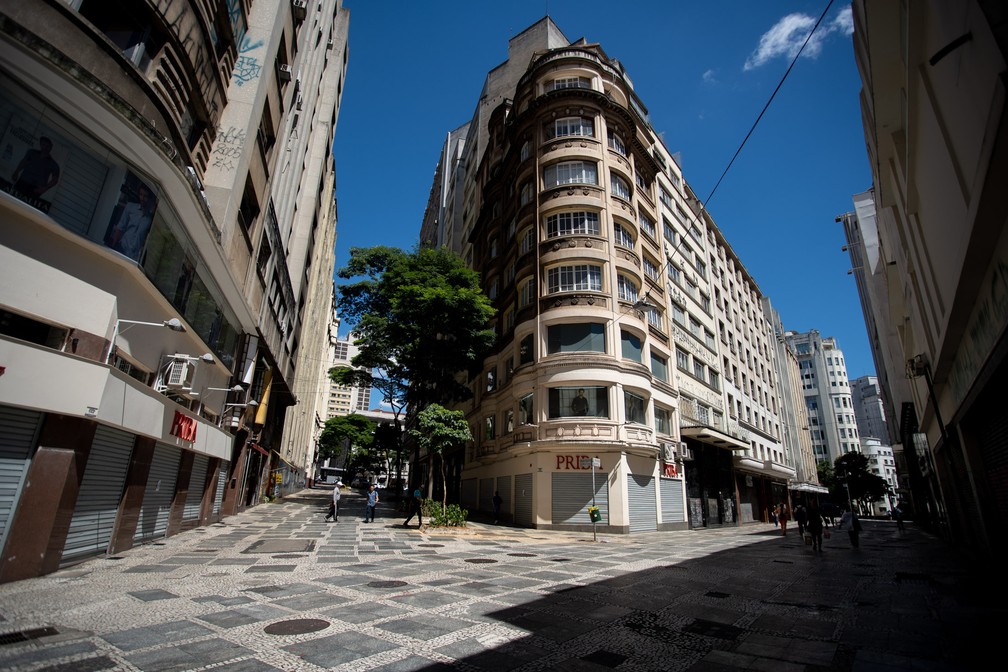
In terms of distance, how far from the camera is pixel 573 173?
2789cm

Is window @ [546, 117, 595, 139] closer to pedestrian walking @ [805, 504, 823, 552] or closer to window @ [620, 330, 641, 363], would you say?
window @ [620, 330, 641, 363]

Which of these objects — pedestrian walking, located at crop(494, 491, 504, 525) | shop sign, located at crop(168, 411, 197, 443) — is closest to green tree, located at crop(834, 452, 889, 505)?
pedestrian walking, located at crop(494, 491, 504, 525)

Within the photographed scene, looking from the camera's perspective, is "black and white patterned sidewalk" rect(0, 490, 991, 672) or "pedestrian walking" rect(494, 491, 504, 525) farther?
"pedestrian walking" rect(494, 491, 504, 525)

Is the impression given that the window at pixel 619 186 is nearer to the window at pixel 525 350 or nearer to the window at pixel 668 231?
the window at pixel 668 231

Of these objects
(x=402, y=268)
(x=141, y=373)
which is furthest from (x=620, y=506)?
(x=141, y=373)

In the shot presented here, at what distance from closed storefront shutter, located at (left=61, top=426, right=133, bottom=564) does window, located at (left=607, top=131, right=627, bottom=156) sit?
28221mm

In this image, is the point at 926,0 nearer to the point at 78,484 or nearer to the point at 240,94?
the point at 78,484

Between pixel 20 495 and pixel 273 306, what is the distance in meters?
18.9

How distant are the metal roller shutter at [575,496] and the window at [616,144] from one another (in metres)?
20.1

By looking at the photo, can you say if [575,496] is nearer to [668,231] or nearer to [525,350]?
[525,350]

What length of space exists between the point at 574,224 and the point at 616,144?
7.51m

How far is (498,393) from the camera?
29219 millimetres

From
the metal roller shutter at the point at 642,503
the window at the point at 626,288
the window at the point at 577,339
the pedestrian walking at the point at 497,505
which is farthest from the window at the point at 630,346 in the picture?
the pedestrian walking at the point at 497,505

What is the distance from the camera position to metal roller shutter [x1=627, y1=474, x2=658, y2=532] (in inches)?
912
